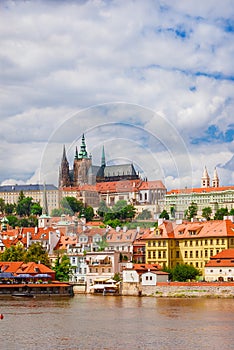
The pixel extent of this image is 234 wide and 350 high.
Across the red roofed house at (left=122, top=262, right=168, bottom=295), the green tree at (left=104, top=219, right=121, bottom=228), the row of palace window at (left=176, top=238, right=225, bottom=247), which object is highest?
the green tree at (left=104, top=219, right=121, bottom=228)

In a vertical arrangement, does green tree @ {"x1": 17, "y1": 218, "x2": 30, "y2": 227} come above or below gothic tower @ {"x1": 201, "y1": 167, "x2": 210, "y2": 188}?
below

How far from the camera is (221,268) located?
203 feet

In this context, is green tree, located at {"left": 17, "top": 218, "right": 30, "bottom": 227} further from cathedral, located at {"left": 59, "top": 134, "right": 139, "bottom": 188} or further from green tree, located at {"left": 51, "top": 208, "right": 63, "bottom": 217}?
cathedral, located at {"left": 59, "top": 134, "right": 139, "bottom": 188}

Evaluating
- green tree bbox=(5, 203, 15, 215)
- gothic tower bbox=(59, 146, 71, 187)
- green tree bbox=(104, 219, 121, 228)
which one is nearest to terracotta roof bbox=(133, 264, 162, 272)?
gothic tower bbox=(59, 146, 71, 187)

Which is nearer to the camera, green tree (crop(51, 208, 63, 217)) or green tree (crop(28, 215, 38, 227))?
green tree (crop(51, 208, 63, 217))

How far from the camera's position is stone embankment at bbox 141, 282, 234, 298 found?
5666 centimetres

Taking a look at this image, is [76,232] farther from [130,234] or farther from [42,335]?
[42,335]

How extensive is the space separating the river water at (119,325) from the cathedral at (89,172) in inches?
967

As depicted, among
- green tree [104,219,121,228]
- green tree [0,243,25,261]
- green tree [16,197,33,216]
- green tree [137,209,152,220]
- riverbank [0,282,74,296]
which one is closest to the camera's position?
riverbank [0,282,74,296]

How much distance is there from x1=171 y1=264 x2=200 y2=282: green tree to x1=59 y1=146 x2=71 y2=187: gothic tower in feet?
35.9

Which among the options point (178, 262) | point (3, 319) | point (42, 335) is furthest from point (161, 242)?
point (42, 335)

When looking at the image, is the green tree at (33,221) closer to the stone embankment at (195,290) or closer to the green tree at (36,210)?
the green tree at (36,210)

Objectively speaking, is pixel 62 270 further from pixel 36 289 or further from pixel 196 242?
pixel 196 242

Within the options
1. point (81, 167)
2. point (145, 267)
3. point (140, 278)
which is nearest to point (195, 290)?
point (140, 278)
